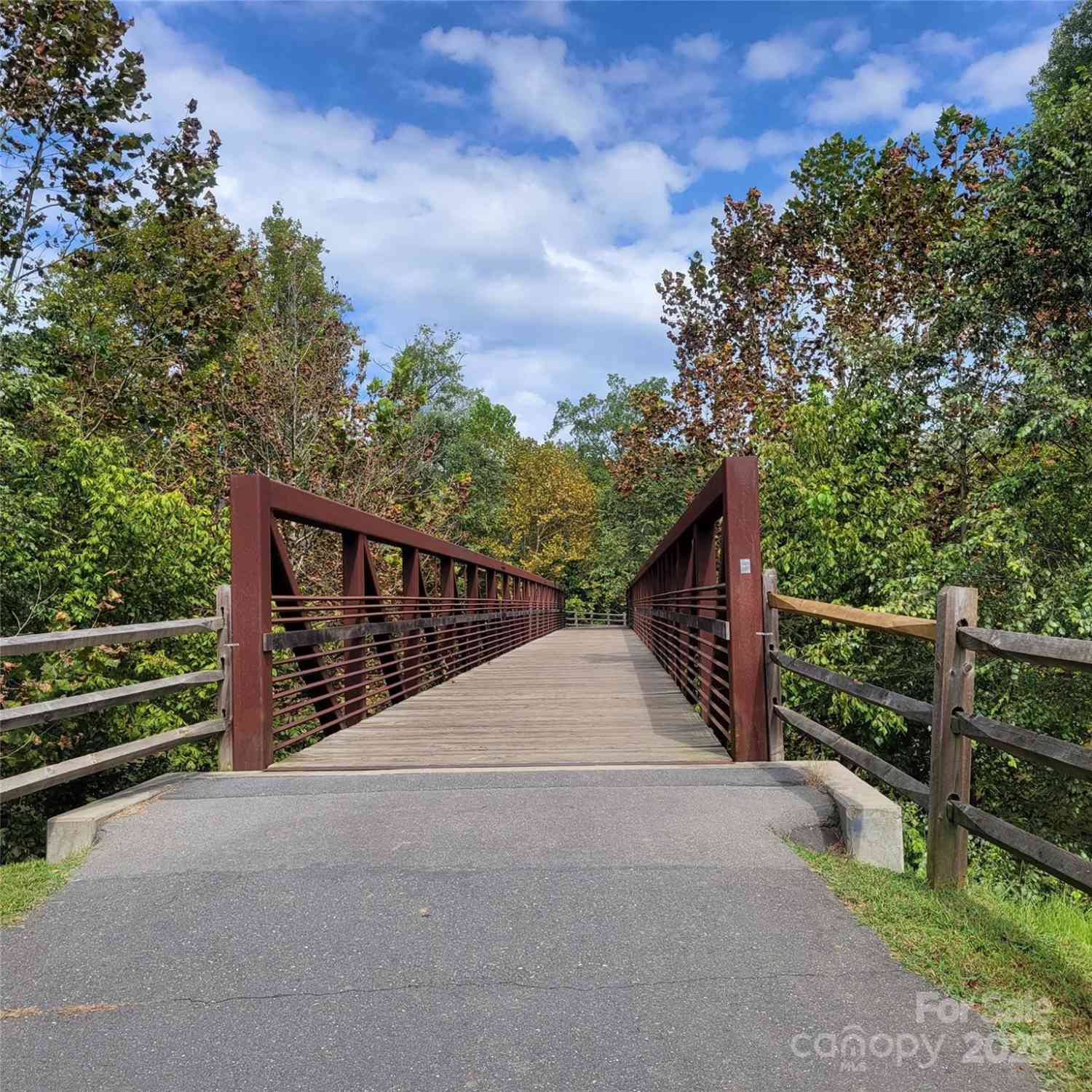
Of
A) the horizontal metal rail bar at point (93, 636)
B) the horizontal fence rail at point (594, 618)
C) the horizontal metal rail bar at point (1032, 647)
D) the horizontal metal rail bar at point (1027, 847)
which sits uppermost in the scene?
the horizontal metal rail bar at point (1032, 647)

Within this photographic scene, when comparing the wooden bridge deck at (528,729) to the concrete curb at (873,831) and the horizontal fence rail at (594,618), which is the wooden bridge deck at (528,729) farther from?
the horizontal fence rail at (594,618)

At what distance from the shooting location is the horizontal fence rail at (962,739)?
2287 mm

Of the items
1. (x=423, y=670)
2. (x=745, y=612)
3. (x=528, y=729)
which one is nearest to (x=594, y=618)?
(x=423, y=670)

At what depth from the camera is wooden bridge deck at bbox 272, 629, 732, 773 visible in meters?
5.09

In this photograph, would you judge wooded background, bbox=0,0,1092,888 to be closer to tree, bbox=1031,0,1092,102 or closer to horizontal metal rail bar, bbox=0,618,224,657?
horizontal metal rail bar, bbox=0,618,224,657

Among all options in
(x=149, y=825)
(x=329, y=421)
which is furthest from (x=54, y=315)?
(x=149, y=825)

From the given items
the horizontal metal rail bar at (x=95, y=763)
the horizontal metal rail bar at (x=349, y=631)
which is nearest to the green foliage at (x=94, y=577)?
the horizontal metal rail bar at (x=349, y=631)

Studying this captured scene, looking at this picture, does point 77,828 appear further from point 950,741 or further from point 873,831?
point 950,741

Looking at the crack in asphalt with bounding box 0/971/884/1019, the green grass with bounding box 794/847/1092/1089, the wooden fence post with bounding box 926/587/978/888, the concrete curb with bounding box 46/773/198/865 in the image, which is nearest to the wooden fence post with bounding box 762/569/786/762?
the green grass with bounding box 794/847/1092/1089

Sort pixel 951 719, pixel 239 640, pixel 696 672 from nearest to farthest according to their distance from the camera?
pixel 951 719
pixel 239 640
pixel 696 672

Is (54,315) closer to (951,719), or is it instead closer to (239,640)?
(239,640)

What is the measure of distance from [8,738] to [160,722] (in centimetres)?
142

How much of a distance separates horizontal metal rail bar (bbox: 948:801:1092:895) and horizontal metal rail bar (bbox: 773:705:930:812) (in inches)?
7.6

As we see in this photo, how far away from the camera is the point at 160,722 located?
27.9ft
